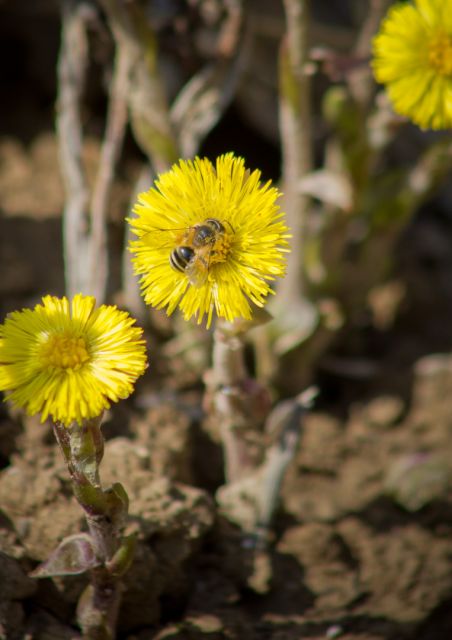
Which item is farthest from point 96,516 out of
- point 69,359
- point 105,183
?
point 105,183

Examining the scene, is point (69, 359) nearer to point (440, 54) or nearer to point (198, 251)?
point (198, 251)

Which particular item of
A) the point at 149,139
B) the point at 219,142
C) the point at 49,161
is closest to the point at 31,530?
the point at 149,139

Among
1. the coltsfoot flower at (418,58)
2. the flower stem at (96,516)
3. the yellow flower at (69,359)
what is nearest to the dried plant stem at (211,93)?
the coltsfoot flower at (418,58)

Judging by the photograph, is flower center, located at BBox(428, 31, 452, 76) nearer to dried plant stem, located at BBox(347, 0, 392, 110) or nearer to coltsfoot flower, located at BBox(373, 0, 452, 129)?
coltsfoot flower, located at BBox(373, 0, 452, 129)

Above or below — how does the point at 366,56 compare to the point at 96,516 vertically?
above

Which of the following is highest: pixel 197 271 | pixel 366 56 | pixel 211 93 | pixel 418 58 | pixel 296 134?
pixel 211 93

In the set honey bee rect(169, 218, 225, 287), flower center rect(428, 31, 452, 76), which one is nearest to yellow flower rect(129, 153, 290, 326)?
honey bee rect(169, 218, 225, 287)
